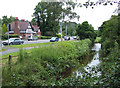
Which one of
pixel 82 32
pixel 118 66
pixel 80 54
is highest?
pixel 82 32

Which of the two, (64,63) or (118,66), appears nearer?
(118,66)

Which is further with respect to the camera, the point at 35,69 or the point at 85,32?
the point at 85,32

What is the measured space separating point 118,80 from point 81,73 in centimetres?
89

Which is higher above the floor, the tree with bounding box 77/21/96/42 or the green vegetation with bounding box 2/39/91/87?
the tree with bounding box 77/21/96/42

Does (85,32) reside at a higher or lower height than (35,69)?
higher

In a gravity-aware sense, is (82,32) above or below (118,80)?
above

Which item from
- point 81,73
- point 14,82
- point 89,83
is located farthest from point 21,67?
point 89,83

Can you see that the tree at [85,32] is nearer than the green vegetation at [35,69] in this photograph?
No

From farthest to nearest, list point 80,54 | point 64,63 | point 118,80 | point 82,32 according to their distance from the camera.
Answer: point 82,32, point 80,54, point 64,63, point 118,80

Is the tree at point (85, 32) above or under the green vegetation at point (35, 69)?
above

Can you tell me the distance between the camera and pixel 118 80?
221cm

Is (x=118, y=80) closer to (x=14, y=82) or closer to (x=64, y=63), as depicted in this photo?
(x=14, y=82)

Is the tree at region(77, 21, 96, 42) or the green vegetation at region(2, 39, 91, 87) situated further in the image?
the tree at region(77, 21, 96, 42)

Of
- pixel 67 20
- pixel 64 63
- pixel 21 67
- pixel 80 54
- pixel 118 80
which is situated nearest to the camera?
pixel 118 80
